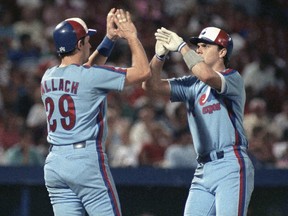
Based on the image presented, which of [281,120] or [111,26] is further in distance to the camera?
[281,120]

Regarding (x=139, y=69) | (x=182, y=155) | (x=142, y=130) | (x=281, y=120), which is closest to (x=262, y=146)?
(x=182, y=155)

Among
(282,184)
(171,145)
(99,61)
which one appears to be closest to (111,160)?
(171,145)

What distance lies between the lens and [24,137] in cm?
982

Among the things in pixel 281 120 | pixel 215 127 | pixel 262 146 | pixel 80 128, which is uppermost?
pixel 80 128

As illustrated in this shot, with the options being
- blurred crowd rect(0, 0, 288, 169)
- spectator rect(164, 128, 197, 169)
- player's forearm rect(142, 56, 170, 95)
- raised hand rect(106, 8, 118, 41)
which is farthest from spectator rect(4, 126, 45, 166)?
player's forearm rect(142, 56, 170, 95)

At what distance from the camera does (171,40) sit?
6.45m

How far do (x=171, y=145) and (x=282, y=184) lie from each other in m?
1.87

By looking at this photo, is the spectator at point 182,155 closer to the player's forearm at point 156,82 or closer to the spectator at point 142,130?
the spectator at point 142,130

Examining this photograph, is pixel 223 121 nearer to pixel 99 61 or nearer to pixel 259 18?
pixel 99 61

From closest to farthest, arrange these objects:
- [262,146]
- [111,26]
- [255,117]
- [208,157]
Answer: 1. [208,157]
2. [111,26]
3. [262,146]
4. [255,117]

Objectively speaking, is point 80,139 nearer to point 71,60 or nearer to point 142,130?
point 71,60

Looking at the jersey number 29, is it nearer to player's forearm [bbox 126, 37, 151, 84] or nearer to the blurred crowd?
player's forearm [bbox 126, 37, 151, 84]

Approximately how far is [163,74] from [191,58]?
5990 millimetres

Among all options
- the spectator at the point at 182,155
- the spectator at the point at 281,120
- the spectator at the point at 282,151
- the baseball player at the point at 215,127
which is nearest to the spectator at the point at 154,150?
the spectator at the point at 182,155
